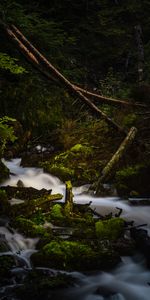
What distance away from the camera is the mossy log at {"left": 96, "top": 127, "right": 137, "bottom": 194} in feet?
28.2

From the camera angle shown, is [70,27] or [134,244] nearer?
[134,244]

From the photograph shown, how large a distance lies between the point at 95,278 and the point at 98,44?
14.3 metres

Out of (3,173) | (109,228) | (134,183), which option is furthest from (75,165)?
(109,228)

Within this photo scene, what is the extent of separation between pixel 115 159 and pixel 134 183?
777 millimetres

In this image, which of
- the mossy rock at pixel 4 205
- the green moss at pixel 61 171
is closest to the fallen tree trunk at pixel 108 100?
the green moss at pixel 61 171

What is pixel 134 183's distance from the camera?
28.1ft

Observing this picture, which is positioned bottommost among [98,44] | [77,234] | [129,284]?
[129,284]

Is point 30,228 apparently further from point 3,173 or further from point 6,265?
point 3,173

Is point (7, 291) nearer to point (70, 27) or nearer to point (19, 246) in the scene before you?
point (19, 246)

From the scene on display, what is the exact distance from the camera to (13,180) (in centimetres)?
889

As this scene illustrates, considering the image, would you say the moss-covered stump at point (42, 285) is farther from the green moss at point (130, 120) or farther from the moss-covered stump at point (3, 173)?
the green moss at point (130, 120)

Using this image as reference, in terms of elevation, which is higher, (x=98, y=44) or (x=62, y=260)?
(x=98, y=44)

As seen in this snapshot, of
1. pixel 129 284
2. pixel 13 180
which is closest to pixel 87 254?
pixel 129 284

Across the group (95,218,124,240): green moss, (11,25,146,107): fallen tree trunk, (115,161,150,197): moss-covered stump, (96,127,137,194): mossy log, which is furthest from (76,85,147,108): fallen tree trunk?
(95,218,124,240): green moss
